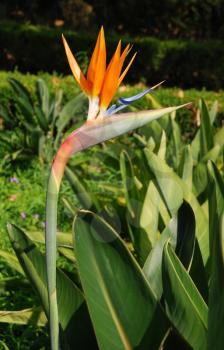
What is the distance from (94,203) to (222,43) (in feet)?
21.5

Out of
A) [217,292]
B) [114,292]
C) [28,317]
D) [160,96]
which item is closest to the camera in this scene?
[217,292]

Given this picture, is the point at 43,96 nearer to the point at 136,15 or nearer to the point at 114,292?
the point at 114,292

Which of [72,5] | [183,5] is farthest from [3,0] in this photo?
[183,5]

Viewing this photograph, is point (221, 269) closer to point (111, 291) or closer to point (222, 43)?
point (111, 291)

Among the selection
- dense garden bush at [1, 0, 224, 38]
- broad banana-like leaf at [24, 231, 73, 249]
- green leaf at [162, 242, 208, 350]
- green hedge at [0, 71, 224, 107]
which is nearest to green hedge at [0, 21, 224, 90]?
dense garden bush at [1, 0, 224, 38]

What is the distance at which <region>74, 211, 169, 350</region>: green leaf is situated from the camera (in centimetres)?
125

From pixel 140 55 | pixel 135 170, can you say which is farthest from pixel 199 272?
pixel 140 55

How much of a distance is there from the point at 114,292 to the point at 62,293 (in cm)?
21

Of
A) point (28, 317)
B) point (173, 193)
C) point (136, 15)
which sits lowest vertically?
point (28, 317)

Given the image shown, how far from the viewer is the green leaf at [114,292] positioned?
4.09 feet

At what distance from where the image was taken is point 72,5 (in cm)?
1039

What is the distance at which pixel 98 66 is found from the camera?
104 centimetres

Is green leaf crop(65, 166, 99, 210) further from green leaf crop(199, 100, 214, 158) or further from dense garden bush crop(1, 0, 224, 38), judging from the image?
dense garden bush crop(1, 0, 224, 38)

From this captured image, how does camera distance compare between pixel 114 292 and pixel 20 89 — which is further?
pixel 20 89
